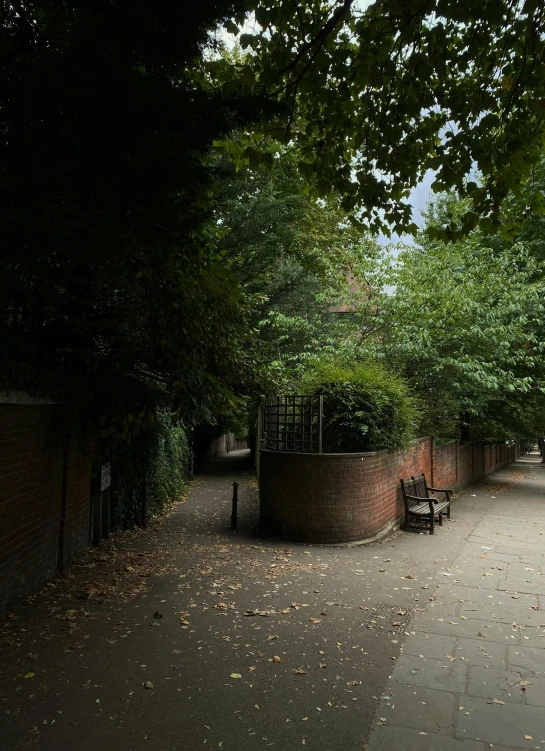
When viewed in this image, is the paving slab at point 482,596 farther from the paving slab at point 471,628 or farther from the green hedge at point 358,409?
the green hedge at point 358,409

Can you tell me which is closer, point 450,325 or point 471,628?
point 471,628

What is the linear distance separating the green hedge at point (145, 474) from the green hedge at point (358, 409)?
2955 mm

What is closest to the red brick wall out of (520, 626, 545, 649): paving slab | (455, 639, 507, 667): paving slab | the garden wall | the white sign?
the white sign

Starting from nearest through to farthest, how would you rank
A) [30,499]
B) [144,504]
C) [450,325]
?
[30,499], [144,504], [450,325]

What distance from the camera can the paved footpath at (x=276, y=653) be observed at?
3385mm

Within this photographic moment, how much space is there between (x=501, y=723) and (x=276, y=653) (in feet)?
5.82

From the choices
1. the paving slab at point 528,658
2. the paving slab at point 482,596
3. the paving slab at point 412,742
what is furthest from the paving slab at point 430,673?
the paving slab at point 482,596

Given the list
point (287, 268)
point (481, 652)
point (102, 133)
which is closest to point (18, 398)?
point (102, 133)

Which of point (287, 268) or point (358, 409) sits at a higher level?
point (287, 268)

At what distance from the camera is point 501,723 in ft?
11.5

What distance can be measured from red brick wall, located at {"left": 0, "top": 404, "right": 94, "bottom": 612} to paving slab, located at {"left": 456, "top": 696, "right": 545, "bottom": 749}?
399 cm

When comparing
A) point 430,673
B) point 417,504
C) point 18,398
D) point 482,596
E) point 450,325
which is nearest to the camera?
point 430,673

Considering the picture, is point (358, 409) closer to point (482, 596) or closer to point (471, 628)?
point (482, 596)

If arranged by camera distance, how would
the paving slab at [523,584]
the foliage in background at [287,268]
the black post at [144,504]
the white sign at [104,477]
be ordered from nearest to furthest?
the paving slab at [523,584], the white sign at [104,477], the black post at [144,504], the foliage in background at [287,268]
